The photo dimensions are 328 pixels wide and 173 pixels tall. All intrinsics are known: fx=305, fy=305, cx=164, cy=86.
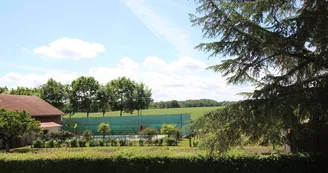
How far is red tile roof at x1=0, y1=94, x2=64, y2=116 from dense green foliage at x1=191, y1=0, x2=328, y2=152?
28.6 meters

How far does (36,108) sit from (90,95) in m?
18.8

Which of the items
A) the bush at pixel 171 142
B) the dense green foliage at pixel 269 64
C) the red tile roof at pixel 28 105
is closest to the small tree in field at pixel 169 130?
the bush at pixel 171 142

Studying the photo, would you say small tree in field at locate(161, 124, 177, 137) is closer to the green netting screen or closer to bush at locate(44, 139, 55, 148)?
the green netting screen

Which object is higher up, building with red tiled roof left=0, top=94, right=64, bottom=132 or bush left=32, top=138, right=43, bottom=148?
building with red tiled roof left=0, top=94, right=64, bottom=132

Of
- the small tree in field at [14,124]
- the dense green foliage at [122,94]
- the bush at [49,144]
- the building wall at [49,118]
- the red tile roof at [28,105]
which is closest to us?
the small tree in field at [14,124]

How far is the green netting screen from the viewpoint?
34794 millimetres

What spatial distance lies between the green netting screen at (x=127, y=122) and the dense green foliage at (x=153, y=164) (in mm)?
23678

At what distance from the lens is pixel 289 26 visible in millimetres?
5988

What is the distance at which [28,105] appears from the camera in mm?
33594

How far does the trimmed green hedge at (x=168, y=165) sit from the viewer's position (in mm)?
8930

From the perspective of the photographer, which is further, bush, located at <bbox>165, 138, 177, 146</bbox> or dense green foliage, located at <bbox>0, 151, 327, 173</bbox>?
bush, located at <bbox>165, 138, 177, 146</bbox>

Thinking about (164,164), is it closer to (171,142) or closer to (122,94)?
(171,142)

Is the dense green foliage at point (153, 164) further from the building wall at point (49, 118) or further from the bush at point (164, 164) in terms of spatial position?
the building wall at point (49, 118)

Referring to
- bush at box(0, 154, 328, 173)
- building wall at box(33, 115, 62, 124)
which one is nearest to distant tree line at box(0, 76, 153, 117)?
building wall at box(33, 115, 62, 124)
